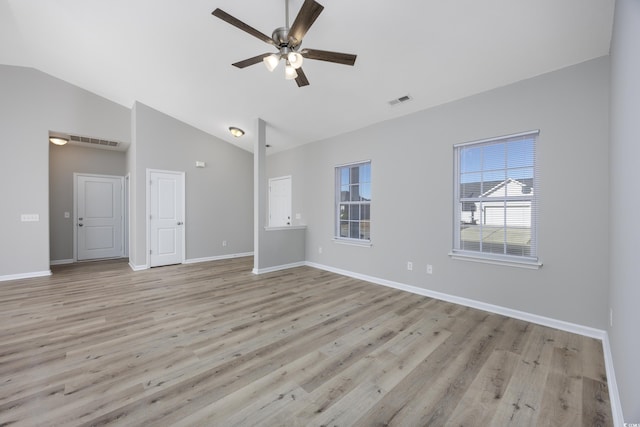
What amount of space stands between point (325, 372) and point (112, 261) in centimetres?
656

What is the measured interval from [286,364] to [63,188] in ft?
23.1

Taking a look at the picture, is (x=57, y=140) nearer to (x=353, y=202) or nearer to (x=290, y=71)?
(x=290, y=71)

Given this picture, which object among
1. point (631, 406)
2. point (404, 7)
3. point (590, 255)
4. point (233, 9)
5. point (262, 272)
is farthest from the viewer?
point (262, 272)

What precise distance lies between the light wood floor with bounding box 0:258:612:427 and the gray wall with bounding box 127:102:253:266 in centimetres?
245

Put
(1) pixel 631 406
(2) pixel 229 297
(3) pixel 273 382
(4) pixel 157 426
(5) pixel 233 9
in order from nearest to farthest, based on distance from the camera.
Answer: (1) pixel 631 406, (4) pixel 157 426, (3) pixel 273 382, (5) pixel 233 9, (2) pixel 229 297

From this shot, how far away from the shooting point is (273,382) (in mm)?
1854

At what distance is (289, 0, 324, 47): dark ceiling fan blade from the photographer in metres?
1.90

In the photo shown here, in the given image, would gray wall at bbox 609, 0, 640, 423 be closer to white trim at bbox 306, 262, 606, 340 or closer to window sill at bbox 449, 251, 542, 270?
white trim at bbox 306, 262, 606, 340

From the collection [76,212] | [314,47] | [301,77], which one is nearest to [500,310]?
[301,77]

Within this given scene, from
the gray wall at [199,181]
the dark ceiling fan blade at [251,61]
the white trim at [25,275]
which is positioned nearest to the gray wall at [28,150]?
the white trim at [25,275]

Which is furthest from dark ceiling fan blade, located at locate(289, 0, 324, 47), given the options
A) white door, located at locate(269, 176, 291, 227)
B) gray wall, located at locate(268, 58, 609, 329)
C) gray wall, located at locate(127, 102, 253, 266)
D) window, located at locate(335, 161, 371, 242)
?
gray wall, located at locate(127, 102, 253, 266)

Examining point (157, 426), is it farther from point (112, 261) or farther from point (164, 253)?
point (112, 261)

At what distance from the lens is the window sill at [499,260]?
9.46ft

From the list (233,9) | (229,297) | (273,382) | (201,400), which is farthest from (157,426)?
(233,9)
